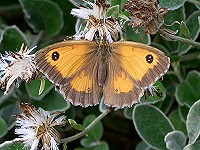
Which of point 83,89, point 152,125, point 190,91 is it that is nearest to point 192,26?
point 190,91

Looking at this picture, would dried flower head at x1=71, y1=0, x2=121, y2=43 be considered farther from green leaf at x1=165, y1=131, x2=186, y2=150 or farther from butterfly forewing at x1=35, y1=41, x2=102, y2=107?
Result: green leaf at x1=165, y1=131, x2=186, y2=150

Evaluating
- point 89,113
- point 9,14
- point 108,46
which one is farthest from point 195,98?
point 9,14

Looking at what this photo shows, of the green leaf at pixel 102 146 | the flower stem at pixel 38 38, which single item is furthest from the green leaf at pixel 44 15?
the green leaf at pixel 102 146

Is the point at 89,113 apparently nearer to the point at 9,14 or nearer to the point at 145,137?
the point at 145,137

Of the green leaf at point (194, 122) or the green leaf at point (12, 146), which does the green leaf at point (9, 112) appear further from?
the green leaf at point (194, 122)

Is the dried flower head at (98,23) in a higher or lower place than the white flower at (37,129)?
higher

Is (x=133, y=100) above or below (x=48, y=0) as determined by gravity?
below
